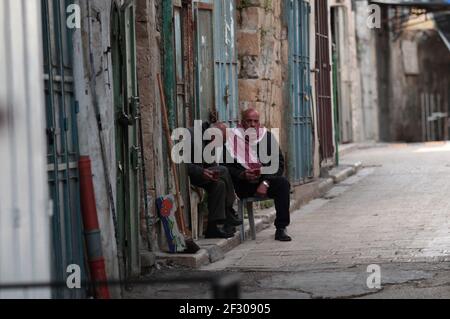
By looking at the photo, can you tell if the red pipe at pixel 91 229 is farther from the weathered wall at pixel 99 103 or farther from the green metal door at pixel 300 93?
the green metal door at pixel 300 93

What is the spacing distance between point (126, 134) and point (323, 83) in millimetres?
10236

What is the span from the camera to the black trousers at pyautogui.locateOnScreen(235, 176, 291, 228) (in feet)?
38.7

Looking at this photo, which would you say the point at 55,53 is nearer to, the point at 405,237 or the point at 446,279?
the point at 446,279

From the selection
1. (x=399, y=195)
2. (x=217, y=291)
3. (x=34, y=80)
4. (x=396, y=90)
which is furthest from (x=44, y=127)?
(x=396, y=90)

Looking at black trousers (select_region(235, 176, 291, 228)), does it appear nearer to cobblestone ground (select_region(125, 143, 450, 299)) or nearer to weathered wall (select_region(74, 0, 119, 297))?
cobblestone ground (select_region(125, 143, 450, 299))

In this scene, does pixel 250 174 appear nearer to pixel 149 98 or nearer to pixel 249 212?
pixel 249 212

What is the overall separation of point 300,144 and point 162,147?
6.30 m

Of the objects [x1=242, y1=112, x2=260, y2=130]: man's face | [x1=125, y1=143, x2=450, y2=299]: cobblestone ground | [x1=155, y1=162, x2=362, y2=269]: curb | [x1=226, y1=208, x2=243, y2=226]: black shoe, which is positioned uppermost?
[x1=242, y1=112, x2=260, y2=130]: man's face

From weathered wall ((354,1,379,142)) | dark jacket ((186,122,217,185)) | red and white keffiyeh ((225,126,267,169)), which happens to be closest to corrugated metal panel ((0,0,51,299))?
dark jacket ((186,122,217,185))

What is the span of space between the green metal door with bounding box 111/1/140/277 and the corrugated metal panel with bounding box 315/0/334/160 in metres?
9.07

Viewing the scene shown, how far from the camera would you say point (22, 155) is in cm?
635

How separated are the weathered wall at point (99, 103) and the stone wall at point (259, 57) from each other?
233 inches

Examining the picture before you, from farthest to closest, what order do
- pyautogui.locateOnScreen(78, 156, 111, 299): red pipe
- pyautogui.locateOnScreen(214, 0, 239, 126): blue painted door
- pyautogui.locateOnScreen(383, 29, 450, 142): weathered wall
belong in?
pyautogui.locateOnScreen(383, 29, 450, 142): weathered wall → pyautogui.locateOnScreen(214, 0, 239, 126): blue painted door → pyautogui.locateOnScreen(78, 156, 111, 299): red pipe

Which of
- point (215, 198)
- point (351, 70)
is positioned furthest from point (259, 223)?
point (351, 70)
